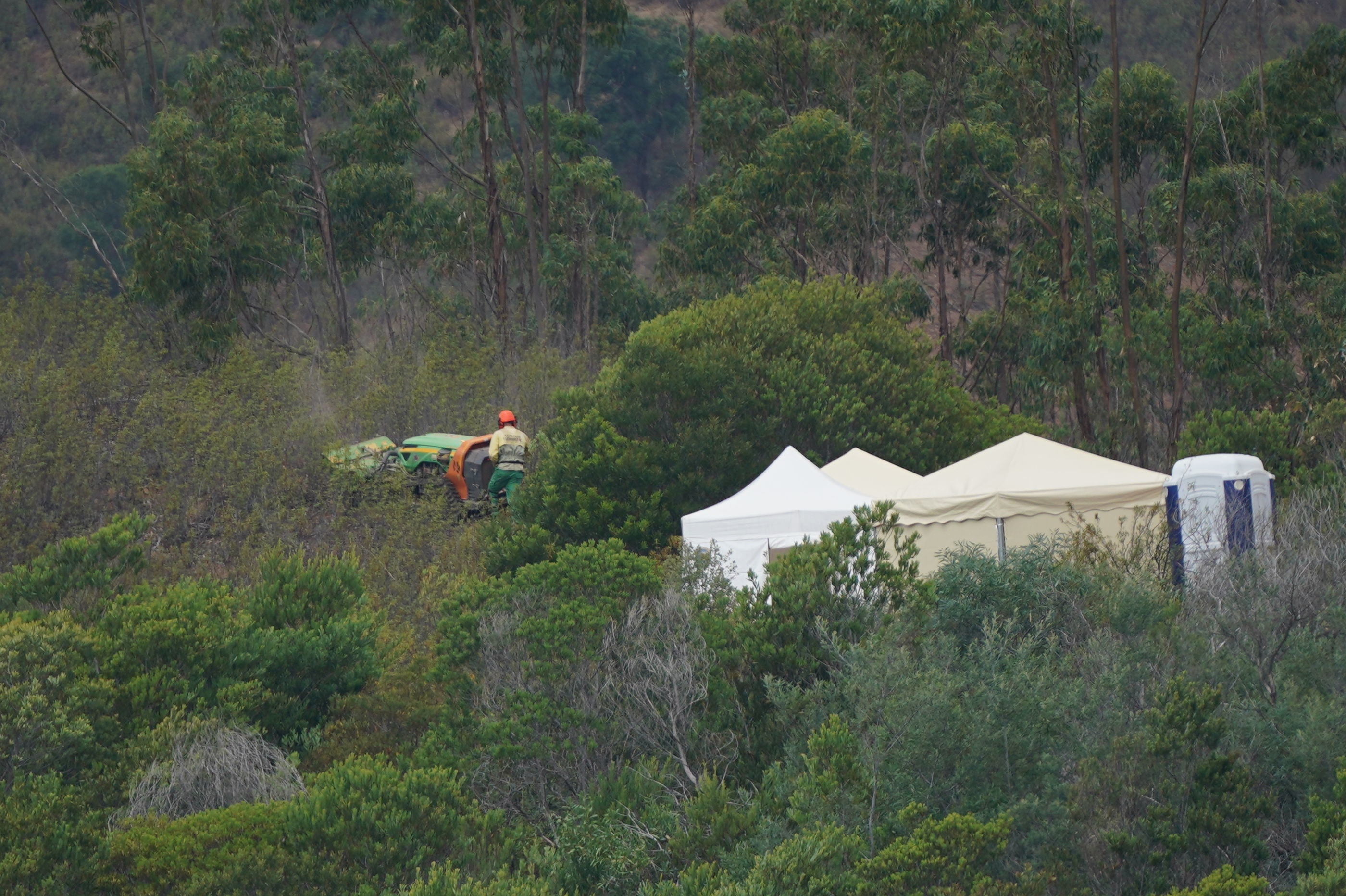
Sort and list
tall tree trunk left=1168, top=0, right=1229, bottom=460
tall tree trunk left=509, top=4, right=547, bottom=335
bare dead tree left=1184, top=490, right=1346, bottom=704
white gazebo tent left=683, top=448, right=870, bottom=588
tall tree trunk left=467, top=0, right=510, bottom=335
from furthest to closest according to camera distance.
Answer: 1. tall tree trunk left=509, top=4, right=547, bottom=335
2. tall tree trunk left=467, top=0, right=510, bottom=335
3. tall tree trunk left=1168, top=0, right=1229, bottom=460
4. white gazebo tent left=683, top=448, right=870, bottom=588
5. bare dead tree left=1184, top=490, right=1346, bottom=704

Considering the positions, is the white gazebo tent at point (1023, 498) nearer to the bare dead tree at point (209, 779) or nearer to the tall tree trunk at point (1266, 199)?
the bare dead tree at point (209, 779)

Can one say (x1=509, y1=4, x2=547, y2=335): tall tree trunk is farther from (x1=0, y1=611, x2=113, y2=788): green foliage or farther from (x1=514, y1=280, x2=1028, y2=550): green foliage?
(x1=0, y1=611, x2=113, y2=788): green foliage

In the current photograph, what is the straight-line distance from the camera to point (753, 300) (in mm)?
20328

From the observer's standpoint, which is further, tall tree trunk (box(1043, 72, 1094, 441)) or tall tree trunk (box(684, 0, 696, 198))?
tall tree trunk (box(684, 0, 696, 198))

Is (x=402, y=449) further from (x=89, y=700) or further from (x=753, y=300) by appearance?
(x=89, y=700)

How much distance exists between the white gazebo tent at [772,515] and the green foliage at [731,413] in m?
2.33

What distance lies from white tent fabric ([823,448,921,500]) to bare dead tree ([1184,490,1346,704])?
15.2 ft

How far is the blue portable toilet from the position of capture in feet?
40.2

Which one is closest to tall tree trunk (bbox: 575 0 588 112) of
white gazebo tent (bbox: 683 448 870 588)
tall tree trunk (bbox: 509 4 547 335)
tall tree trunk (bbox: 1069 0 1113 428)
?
tall tree trunk (bbox: 509 4 547 335)

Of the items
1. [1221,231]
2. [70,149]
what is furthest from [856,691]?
[70,149]

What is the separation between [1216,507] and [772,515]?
13.5ft

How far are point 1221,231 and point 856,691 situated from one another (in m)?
18.8

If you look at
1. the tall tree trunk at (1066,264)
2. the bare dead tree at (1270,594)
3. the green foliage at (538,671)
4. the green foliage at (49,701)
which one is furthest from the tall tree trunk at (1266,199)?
the green foliage at (49,701)

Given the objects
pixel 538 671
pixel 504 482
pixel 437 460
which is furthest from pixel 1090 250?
pixel 538 671
